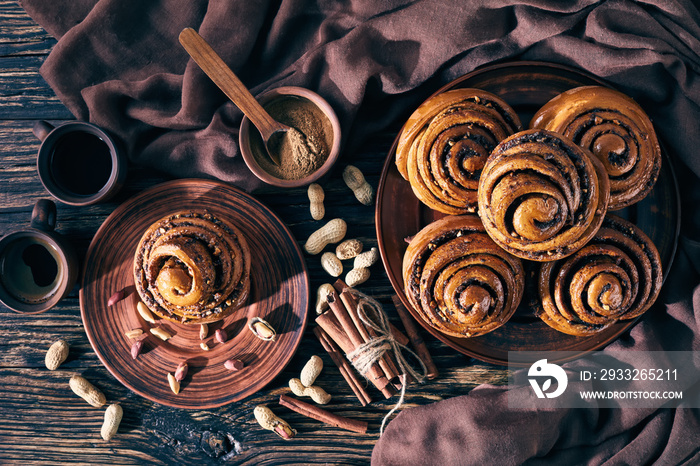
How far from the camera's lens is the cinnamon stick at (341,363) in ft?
7.09

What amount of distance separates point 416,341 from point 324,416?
560mm

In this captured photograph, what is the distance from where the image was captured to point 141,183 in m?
2.25

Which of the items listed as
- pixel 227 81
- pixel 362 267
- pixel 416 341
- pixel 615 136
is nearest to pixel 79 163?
pixel 227 81

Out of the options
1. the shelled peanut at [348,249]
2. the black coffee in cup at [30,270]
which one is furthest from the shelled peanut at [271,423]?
the black coffee in cup at [30,270]

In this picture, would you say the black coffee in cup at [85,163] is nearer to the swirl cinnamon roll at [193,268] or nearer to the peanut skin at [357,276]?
the swirl cinnamon roll at [193,268]

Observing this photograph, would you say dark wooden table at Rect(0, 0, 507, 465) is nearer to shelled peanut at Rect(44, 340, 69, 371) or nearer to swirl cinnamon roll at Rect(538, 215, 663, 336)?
shelled peanut at Rect(44, 340, 69, 371)

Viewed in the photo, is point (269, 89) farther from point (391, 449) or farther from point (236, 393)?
point (391, 449)

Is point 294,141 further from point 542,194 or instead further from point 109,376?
point 109,376

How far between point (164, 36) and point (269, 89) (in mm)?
586

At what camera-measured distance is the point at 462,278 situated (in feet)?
5.71

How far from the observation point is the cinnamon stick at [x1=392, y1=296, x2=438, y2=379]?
7.05 ft

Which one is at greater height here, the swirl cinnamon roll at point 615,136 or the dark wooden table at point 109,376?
the swirl cinnamon roll at point 615,136

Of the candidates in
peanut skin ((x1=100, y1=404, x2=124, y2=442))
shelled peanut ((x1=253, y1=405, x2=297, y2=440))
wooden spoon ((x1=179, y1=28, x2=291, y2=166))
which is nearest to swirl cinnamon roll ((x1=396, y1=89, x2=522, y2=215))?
wooden spoon ((x1=179, y1=28, x2=291, y2=166))

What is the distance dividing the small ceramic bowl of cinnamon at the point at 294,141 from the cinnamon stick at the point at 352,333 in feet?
1.84
